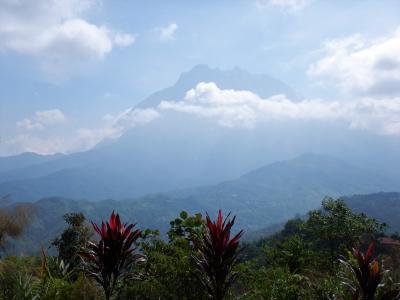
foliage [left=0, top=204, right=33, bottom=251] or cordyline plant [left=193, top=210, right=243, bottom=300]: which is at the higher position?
foliage [left=0, top=204, right=33, bottom=251]

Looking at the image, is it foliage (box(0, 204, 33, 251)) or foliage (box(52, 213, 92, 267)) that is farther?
foliage (box(52, 213, 92, 267))

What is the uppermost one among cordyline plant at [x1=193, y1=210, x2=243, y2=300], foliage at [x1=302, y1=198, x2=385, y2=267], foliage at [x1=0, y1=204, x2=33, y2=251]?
foliage at [x1=0, y1=204, x2=33, y2=251]

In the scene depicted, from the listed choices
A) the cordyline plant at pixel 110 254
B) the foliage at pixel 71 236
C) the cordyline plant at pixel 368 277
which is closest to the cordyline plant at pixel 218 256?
the cordyline plant at pixel 110 254

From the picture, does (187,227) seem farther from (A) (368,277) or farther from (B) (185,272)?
(A) (368,277)

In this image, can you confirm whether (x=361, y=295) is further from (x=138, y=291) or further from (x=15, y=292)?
(x=15, y=292)

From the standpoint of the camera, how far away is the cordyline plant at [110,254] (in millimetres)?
5668

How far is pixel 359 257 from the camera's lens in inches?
227

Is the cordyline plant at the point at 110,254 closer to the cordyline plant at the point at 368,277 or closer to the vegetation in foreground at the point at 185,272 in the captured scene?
the vegetation in foreground at the point at 185,272

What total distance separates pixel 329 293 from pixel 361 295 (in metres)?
0.67

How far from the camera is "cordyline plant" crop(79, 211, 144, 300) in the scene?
5.67m

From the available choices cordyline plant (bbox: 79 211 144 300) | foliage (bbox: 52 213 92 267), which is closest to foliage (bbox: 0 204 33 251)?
foliage (bbox: 52 213 92 267)

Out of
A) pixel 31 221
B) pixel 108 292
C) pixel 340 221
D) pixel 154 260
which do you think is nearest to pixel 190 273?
pixel 154 260

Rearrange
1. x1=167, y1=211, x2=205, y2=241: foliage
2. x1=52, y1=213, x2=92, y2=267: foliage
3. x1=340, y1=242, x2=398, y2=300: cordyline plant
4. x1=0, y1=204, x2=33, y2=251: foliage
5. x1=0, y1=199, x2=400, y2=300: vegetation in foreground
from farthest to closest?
x1=52, y1=213, x2=92, y2=267: foliage < x1=0, y1=204, x2=33, y2=251: foliage < x1=167, y1=211, x2=205, y2=241: foliage < x1=0, y1=199, x2=400, y2=300: vegetation in foreground < x1=340, y1=242, x2=398, y2=300: cordyline plant

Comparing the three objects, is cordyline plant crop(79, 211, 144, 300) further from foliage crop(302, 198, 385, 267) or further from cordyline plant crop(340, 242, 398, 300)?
foliage crop(302, 198, 385, 267)
